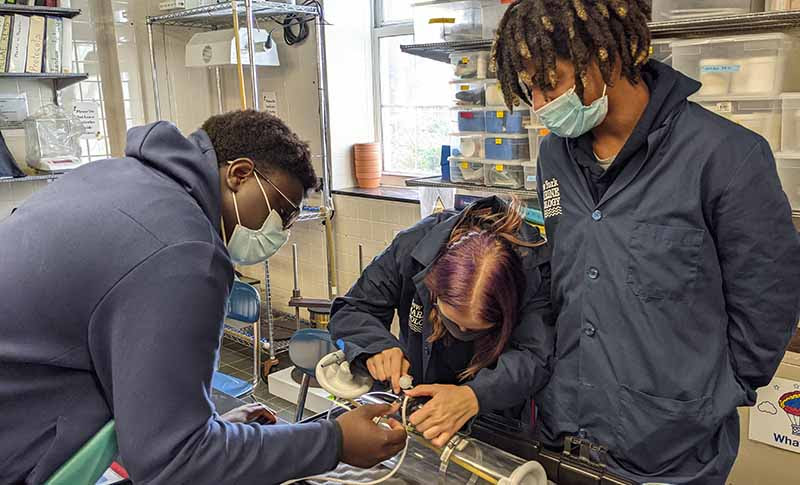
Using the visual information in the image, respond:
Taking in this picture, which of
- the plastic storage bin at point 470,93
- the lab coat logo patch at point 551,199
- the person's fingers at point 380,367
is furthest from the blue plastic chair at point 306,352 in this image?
the plastic storage bin at point 470,93

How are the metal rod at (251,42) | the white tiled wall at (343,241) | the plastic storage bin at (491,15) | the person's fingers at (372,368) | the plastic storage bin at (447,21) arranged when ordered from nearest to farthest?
the person's fingers at (372,368)
the plastic storage bin at (491,15)
the plastic storage bin at (447,21)
the metal rod at (251,42)
the white tiled wall at (343,241)

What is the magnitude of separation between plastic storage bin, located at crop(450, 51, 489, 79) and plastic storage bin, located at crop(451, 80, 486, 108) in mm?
26

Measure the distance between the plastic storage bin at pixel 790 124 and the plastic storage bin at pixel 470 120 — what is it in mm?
973

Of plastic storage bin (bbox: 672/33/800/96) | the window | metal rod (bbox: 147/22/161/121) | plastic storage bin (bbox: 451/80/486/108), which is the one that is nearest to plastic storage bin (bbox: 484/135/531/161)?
plastic storage bin (bbox: 451/80/486/108)

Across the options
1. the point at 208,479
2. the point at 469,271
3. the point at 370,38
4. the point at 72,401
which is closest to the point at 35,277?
the point at 72,401

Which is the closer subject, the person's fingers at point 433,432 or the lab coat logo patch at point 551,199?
the person's fingers at point 433,432

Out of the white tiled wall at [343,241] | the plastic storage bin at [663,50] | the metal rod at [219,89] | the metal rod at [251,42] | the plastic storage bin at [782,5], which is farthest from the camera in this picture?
the metal rod at [219,89]

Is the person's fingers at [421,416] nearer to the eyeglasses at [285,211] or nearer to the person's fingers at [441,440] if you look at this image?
the person's fingers at [441,440]

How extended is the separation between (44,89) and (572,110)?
10.9ft

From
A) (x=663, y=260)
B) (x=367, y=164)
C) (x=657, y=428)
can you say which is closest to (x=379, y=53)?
(x=367, y=164)

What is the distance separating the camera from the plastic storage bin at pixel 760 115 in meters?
1.70

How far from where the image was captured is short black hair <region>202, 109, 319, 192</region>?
107 cm

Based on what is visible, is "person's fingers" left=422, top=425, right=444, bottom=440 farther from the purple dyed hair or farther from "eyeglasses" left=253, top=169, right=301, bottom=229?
"eyeglasses" left=253, top=169, right=301, bottom=229

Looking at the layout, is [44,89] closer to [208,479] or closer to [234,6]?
[234,6]
